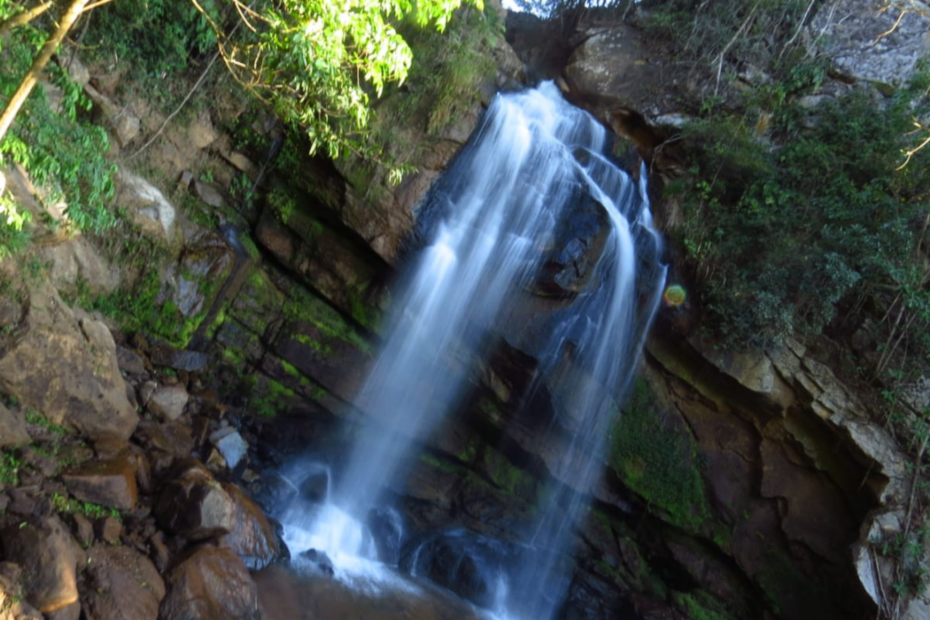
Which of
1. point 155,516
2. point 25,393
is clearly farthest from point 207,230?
point 155,516

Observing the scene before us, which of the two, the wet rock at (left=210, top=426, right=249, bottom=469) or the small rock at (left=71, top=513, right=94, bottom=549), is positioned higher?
the wet rock at (left=210, top=426, right=249, bottom=469)

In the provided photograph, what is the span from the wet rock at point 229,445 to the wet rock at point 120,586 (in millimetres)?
2114

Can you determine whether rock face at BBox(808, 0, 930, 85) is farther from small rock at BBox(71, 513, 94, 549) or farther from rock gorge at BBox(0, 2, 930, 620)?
small rock at BBox(71, 513, 94, 549)

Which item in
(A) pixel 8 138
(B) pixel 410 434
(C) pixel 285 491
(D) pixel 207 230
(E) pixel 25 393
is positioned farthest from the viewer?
(B) pixel 410 434

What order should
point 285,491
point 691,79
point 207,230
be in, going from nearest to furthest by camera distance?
point 285,491
point 207,230
point 691,79

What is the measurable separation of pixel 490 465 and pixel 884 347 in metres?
6.01

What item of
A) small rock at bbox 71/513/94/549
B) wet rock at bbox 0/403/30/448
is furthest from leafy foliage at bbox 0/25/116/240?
small rock at bbox 71/513/94/549

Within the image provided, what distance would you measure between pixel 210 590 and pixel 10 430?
1.97 meters

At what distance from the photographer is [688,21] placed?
12109mm

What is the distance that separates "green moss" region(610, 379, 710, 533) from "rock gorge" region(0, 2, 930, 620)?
32 millimetres

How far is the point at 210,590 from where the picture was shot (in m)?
4.50

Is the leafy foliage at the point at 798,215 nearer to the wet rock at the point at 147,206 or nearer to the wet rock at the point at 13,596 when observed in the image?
the wet rock at the point at 147,206

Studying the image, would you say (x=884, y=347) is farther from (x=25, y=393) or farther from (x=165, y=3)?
(x=165, y=3)

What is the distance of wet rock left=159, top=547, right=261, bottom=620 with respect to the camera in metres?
4.30
